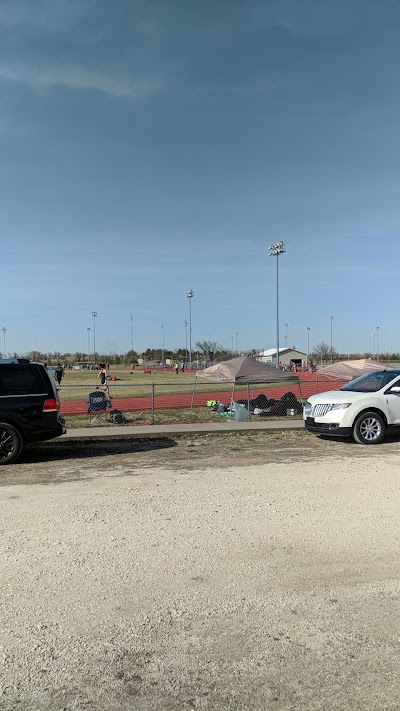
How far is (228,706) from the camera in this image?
281 cm

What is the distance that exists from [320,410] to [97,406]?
7912 mm

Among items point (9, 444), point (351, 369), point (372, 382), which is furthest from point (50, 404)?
point (351, 369)

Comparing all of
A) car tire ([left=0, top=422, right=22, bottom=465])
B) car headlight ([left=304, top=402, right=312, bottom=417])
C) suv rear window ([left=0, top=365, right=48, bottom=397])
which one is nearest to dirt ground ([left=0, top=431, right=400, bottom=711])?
car tire ([left=0, top=422, right=22, bottom=465])

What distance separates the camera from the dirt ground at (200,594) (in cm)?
298

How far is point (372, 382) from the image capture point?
41.7 feet

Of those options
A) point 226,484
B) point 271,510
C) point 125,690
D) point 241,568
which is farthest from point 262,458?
point 125,690

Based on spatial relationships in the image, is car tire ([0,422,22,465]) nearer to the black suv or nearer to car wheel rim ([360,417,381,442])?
the black suv

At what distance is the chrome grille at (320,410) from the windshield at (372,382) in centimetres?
94

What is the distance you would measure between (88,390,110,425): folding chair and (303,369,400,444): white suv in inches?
297

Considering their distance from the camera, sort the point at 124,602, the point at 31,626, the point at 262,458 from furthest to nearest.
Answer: the point at 262,458
the point at 124,602
the point at 31,626

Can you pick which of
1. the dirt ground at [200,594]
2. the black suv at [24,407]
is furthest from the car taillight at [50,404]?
the dirt ground at [200,594]

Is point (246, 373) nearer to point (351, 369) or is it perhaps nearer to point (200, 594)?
point (351, 369)

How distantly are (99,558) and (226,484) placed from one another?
3183 millimetres

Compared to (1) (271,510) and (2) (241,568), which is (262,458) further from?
(2) (241,568)
